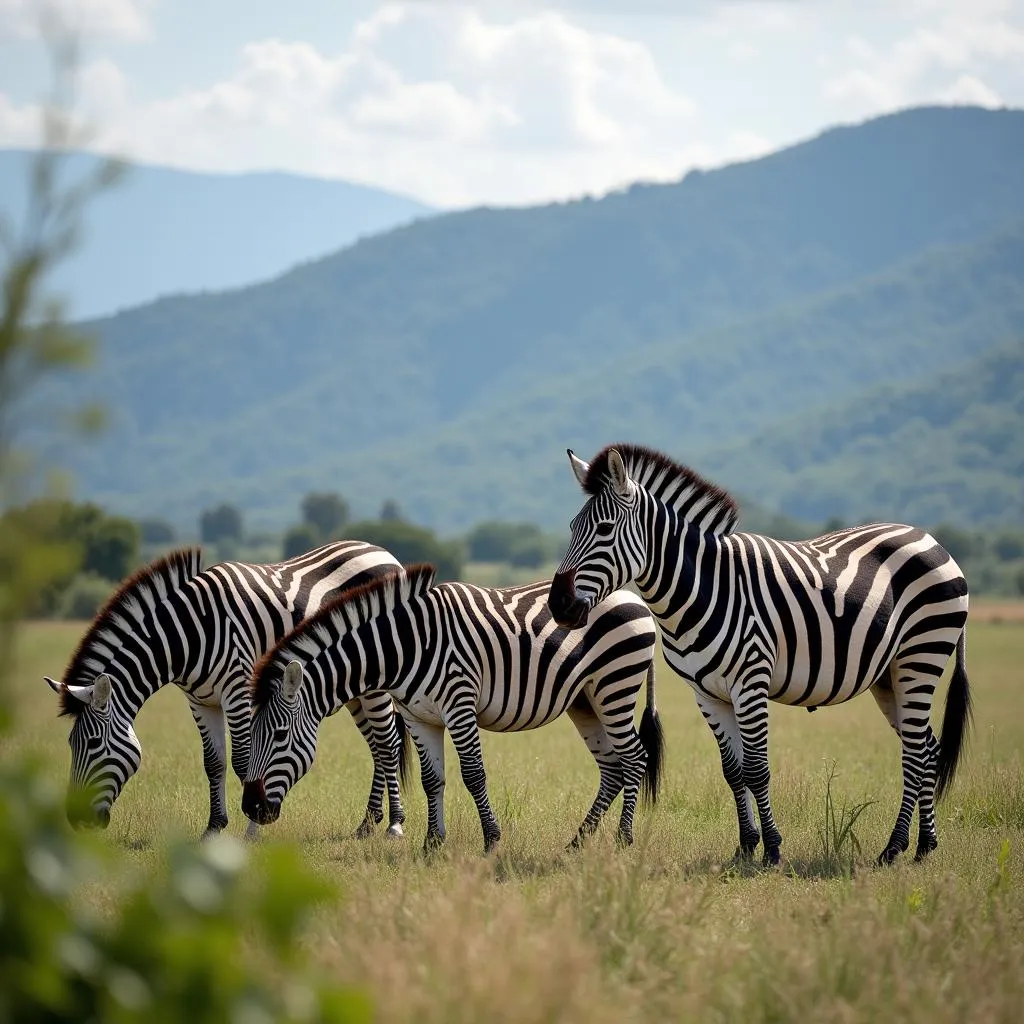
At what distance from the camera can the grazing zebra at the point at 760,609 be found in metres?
9.84

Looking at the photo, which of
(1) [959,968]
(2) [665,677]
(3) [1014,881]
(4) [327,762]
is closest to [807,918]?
(1) [959,968]

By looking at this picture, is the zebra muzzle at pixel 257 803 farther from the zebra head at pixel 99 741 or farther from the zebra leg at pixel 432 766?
the zebra leg at pixel 432 766

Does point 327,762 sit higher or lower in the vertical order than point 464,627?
lower

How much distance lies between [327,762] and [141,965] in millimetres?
11653

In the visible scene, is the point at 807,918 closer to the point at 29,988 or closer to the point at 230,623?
the point at 29,988

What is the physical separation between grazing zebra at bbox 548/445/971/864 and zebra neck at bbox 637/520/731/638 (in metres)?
0.01

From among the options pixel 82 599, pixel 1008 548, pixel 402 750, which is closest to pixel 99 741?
pixel 402 750

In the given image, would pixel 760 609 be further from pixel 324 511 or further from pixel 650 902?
pixel 324 511

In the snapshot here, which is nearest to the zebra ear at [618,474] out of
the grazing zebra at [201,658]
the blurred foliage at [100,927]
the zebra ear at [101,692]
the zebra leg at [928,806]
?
the zebra leg at [928,806]

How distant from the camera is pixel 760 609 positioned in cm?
1010

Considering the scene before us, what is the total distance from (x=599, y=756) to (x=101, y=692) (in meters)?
3.80

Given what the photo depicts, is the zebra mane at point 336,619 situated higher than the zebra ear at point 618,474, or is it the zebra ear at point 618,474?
the zebra ear at point 618,474

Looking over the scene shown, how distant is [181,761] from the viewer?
15367 mm

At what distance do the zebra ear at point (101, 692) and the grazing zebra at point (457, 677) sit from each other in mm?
1157
